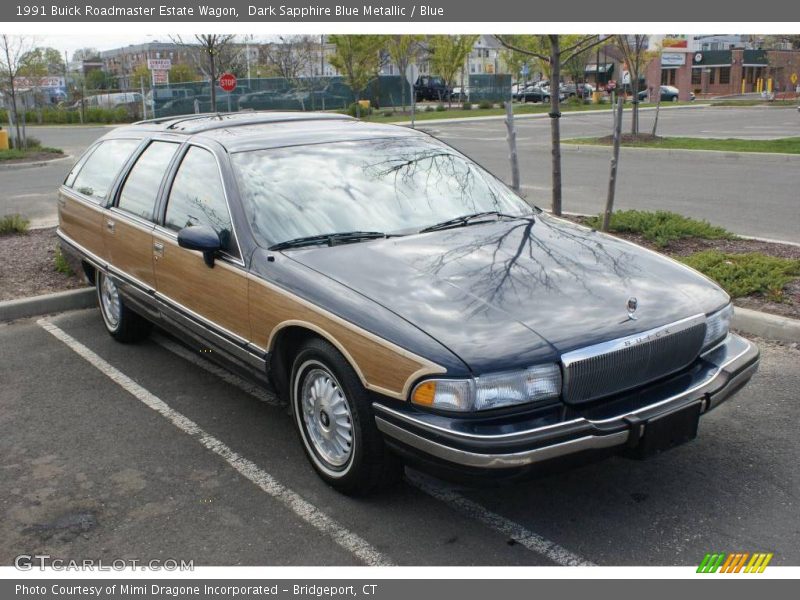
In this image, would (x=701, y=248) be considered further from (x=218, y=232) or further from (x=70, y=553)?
(x=70, y=553)

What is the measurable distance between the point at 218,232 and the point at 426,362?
176 centimetres

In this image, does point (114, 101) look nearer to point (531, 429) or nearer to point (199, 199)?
point (199, 199)

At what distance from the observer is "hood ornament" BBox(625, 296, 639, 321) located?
3486mm

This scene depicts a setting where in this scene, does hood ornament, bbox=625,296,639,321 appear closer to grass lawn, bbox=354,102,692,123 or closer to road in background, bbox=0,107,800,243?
road in background, bbox=0,107,800,243

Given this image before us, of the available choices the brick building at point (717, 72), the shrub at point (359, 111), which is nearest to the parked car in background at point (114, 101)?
the shrub at point (359, 111)

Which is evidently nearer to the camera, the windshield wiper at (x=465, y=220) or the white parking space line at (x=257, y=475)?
the white parking space line at (x=257, y=475)

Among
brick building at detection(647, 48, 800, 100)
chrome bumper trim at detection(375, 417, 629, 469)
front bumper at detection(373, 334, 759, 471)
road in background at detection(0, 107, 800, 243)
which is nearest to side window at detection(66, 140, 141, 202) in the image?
front bumper at detection(373, 334, 759, 471)

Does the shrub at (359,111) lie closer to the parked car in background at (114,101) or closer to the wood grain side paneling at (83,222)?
the parked car in background at (114,101)

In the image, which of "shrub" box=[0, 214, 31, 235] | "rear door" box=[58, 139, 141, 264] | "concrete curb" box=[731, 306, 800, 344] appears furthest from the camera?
"shrub" box=[0, 214, 31, 235]

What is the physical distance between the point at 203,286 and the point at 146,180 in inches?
51.5

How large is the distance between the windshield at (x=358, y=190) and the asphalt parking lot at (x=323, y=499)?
1.24m

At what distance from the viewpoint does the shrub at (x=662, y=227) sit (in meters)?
7.99

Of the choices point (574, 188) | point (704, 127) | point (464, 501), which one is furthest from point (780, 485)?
point (704, 127)

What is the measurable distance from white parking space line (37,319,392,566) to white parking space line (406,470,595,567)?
51 centimetres
